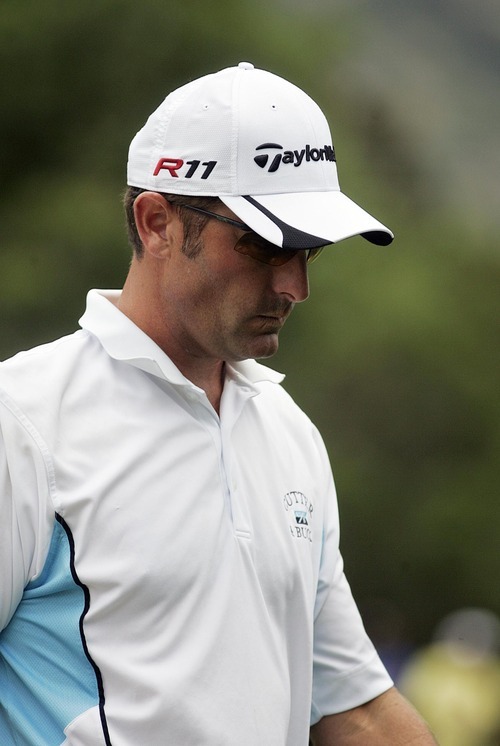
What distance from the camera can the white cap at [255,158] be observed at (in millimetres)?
1860

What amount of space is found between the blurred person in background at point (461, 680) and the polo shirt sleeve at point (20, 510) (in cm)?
380

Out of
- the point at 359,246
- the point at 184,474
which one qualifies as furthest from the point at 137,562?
the point at 359,246

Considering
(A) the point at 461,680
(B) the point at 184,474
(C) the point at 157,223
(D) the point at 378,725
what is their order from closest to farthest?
1. (B) the point at 184,474
2. (C) the point at 157,223
3. (D) the point at 378,725
4. (A) the point at 461,680

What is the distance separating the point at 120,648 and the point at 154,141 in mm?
871

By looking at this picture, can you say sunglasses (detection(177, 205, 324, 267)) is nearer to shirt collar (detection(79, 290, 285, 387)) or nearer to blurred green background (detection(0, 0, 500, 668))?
shirt collar (detection(79, 290, 285, 387))

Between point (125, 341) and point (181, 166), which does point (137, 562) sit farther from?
point (181, 166)

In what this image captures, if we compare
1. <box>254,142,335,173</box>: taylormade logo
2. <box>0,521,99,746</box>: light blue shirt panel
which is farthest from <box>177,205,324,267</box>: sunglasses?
<box>0,521,99,746</box>: light blue shirt panel

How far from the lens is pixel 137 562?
1732 mm

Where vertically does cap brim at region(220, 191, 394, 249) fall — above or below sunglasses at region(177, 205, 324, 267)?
above

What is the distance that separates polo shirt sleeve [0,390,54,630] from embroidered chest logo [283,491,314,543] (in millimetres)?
489

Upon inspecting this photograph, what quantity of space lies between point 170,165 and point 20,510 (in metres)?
0.65

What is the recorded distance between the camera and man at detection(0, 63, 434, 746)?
1.71 m

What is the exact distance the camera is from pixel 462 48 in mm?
7406

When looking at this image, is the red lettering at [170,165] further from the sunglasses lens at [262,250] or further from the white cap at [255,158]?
the sunglasses lens at [262,250]
